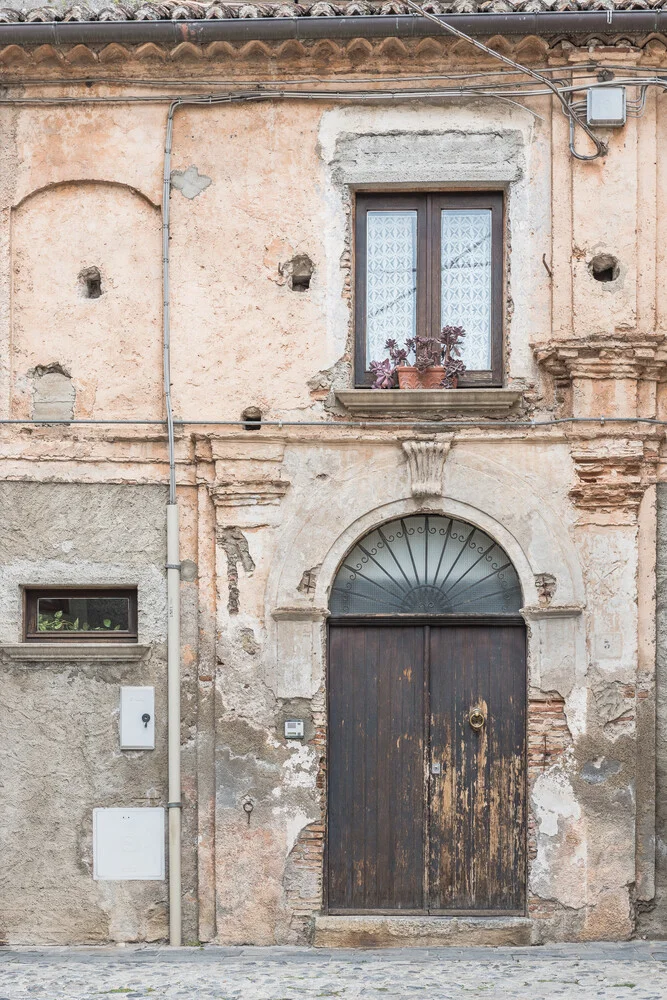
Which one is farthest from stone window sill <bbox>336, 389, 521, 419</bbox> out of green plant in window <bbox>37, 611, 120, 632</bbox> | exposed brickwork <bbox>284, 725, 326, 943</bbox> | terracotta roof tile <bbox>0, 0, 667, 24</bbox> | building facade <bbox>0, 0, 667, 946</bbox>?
exposed brickwork <bbox>284, 725, 326, 943</bbox>

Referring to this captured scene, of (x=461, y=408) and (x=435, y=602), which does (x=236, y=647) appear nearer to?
(x=435, y=602)

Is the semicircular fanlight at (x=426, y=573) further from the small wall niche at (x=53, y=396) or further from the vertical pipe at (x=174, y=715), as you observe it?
the small wall niche at (x=53, y=396)

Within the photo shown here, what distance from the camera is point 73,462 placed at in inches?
382

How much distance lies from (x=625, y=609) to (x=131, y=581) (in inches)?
140

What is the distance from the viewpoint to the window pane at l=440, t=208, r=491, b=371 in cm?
980

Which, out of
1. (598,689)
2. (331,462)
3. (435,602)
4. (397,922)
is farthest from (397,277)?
(397,922)

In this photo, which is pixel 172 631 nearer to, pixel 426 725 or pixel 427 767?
pixel 426 725

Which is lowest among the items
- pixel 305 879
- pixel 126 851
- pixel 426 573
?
pixel 305 879

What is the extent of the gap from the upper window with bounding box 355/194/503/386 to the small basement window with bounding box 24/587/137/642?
2.41 m

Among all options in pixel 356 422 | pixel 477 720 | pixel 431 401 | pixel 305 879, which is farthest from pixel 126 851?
pixel 431 401

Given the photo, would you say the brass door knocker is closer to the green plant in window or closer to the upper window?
the upper window

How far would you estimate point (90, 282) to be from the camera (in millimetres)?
9914

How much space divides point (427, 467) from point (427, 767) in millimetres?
2153

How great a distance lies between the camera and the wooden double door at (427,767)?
31.1ft
